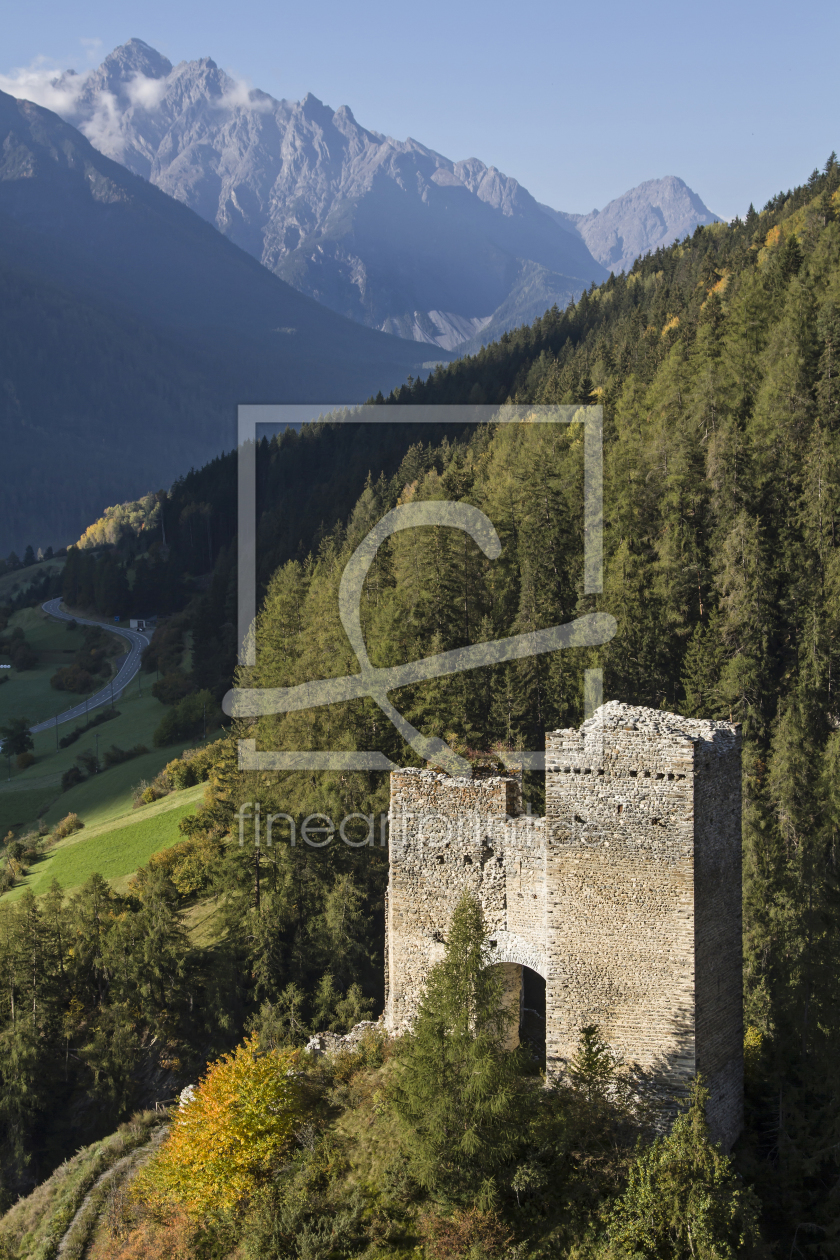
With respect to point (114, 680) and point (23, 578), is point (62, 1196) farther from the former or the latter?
point (23, 578)

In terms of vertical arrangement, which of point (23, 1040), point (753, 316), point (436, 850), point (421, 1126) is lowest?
point (23, 1040)

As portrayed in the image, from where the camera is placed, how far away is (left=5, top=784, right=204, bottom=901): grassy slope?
55.3 m

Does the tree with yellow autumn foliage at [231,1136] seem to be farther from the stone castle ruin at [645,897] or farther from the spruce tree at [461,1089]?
the stone castle ruin at [645,897]

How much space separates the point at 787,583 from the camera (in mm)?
45781

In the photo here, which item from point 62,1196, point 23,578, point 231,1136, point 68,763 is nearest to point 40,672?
point 68,763

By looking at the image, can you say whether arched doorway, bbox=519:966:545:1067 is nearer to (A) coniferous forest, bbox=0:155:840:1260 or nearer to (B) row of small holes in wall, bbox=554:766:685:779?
(A) coniferous forest, bbox=0:155:840:1260

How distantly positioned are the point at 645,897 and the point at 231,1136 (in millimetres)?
10400

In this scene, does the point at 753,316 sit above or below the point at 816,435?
above

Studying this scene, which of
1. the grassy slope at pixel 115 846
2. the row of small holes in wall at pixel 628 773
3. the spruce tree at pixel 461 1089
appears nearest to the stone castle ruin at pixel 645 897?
the row of small holes in wall at pixel 628 773

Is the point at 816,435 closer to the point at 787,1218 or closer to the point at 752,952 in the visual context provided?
the point at 752,952

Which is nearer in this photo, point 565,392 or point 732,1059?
point 732,1059

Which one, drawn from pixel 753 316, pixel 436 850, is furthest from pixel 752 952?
pixel 753 316

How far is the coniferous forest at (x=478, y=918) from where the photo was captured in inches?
723

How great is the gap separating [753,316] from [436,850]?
4663 cm
